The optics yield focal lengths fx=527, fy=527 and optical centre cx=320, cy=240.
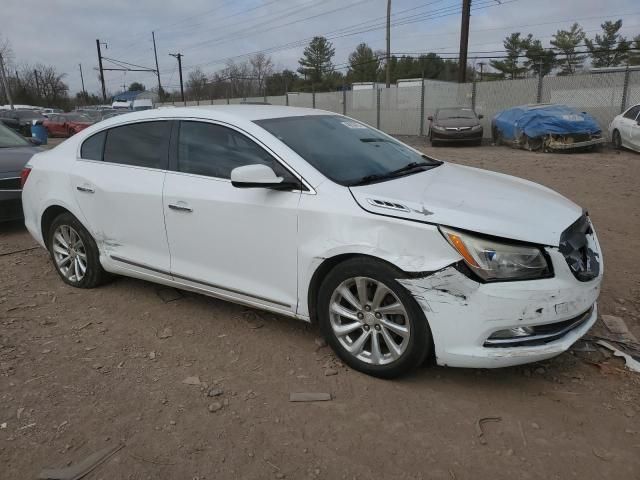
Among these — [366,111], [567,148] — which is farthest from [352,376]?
[366,111]

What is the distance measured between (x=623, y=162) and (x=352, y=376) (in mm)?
12229

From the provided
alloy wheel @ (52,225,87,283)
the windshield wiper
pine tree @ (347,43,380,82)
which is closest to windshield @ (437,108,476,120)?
the windshield wiper

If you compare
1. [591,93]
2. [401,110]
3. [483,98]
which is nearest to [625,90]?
[591,93]

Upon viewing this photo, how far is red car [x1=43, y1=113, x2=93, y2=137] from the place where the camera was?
24913 millimetres

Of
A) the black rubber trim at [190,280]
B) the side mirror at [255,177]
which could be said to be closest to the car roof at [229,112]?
the side mirror at [255,177]

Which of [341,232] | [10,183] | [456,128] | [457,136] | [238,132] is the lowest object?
[457,136]

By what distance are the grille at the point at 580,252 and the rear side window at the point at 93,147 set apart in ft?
11.8

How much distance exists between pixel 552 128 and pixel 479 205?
1442 centimetres

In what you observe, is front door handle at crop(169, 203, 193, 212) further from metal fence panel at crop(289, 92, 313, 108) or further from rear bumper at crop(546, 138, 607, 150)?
metal fence panel at crop(289, 92, 313, 108)

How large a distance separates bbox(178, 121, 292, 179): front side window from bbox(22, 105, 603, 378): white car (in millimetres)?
10

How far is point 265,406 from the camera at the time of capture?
9.76ft

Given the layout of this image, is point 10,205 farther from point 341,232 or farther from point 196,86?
point 196,86

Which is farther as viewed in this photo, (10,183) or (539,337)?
(10,183)

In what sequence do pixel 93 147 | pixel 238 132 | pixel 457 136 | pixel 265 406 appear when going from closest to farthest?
pixel 265 406, pixel 238 132, pixel 93 147, pixel 457 136
